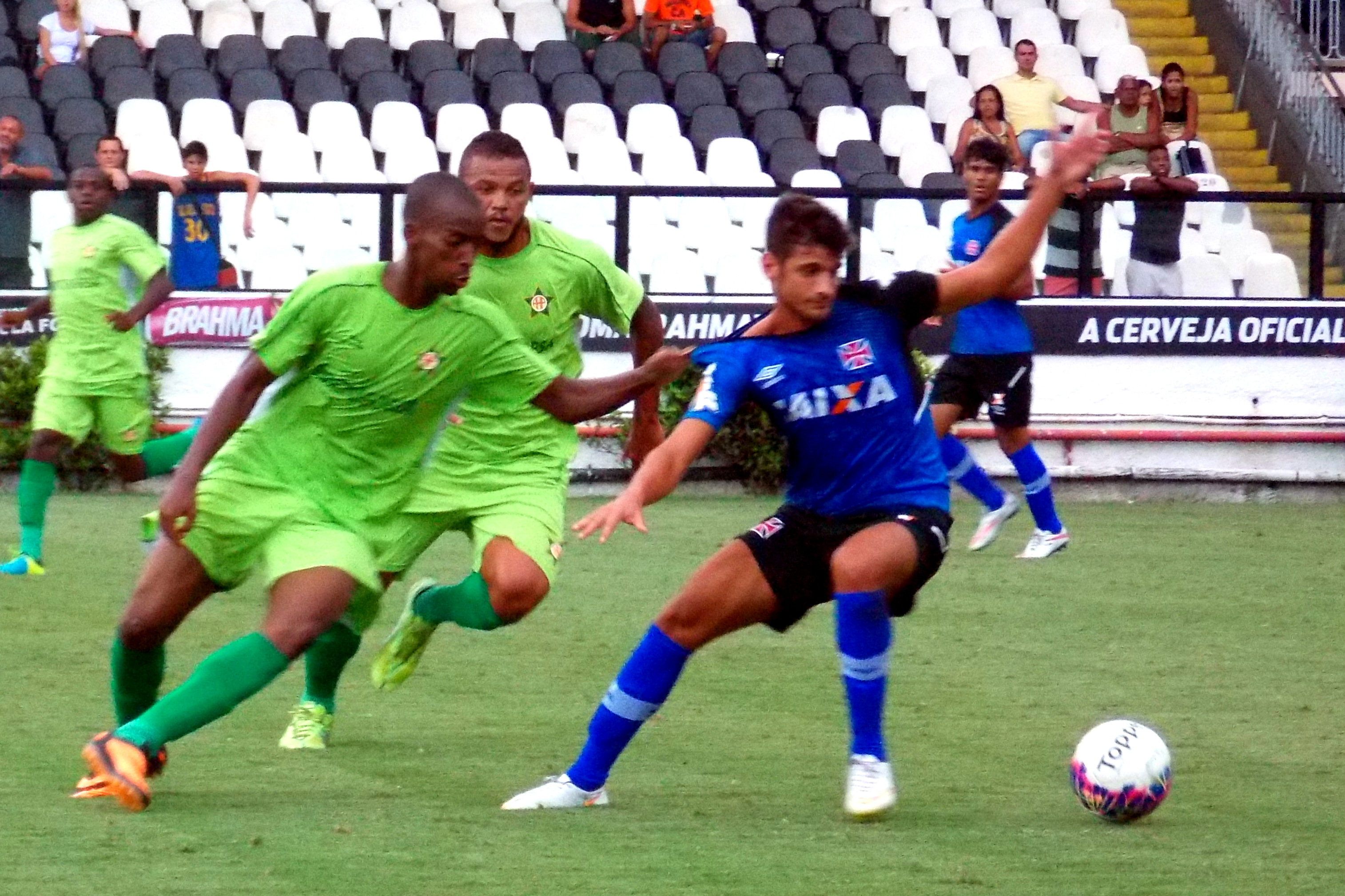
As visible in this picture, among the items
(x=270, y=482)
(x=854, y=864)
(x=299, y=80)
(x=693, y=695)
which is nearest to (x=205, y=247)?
(x=299, y=80)

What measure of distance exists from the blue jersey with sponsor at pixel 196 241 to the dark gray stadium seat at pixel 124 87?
324 cm

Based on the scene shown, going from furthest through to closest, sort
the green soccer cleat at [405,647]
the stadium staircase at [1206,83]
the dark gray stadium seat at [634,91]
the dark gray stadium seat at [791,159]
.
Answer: the stadium staircase at [1206,83]
the dark gray stadium seat at [634,91]
the dark gray stadium seat at [791,159]
the green soccer cleat at [405,647]

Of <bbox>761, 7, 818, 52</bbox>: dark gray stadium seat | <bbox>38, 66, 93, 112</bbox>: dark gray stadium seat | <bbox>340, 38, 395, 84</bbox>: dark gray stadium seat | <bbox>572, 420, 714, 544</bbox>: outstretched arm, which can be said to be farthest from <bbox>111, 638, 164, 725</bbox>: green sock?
<bbox>761, 7, 818, 52</bbox>: dark gray stadium seat

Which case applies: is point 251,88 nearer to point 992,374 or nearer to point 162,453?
point 162,453

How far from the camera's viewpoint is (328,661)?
6.54m

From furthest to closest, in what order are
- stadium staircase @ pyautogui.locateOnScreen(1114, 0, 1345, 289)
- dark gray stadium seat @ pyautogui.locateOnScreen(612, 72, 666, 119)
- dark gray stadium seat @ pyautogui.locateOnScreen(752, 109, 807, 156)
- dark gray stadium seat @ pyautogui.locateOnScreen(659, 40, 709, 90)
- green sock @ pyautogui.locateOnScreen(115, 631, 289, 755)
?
stadium staircase @ pyautogui.locateOnScreen(1114, 0, 1345, 289)
dark gray stadium seat @ pyautogui.locateOnScreen(659, 40, 709, 90)
dark gray stadium seat @ pyautogui.locateOnScreen(612, 72, 666, 119)
dark gray stadium seat @ pyautogui.locateOnScreen(752, 109, 807, 156)
green sock @ pyautogui.locateOnScreen(115, 631, 289, 755)

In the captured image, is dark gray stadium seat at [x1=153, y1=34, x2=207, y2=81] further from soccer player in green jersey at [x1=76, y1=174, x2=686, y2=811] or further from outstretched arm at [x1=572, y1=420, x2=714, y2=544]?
outstretched arm at [x1=572, y1=420, x2=714, y2=544]

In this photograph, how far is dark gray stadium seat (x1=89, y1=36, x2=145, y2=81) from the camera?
18016mm

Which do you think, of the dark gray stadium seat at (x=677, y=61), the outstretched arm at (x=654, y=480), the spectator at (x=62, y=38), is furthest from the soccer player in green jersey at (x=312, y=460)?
the dark gray stadium seat at (x=677, y=61)

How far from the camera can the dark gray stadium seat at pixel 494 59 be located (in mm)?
19000

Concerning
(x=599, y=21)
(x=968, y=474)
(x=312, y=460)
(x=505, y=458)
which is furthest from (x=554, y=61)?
(x=312, y=460)

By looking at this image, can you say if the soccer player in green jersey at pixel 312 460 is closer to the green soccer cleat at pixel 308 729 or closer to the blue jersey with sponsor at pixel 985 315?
the green soccer cleat at pixel 308 729

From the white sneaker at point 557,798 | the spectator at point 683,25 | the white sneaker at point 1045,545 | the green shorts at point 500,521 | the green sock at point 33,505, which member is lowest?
the white sneaker at point 1045,545

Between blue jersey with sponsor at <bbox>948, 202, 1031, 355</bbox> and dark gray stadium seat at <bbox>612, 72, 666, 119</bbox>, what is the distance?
795 centimetres
